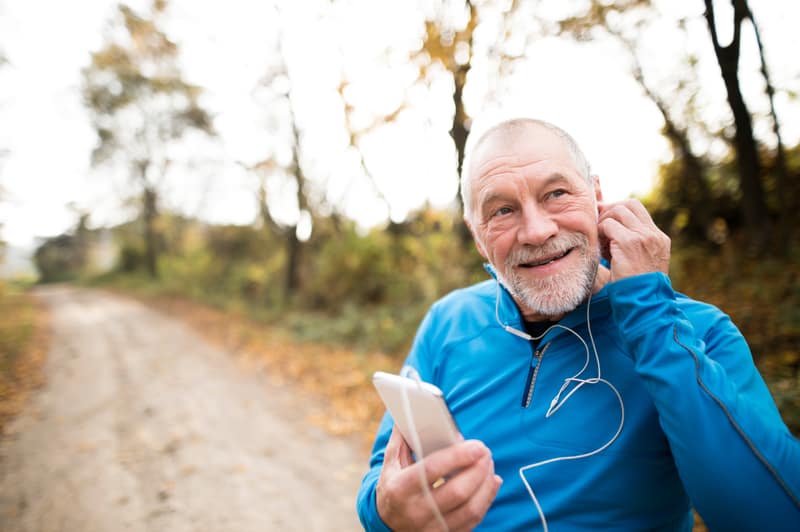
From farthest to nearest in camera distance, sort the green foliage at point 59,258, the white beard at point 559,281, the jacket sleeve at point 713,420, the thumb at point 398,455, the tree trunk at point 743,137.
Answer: the green foliage at point 59,258 → the tree trunk at point 743,137 → the white beard at point 559,281 → the thumb at point 398,455 → the jacket sleeve at point 713,420

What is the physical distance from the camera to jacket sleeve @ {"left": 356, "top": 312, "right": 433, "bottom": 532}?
1.40 meters

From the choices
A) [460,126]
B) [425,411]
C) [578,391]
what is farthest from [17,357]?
[578,391]

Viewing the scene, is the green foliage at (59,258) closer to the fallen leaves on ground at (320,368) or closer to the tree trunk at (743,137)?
the fallen leaves on ground at (320,368)

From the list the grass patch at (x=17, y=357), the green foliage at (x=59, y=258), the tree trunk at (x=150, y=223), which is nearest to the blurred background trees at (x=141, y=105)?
the tree trunk at (x=150, y=223)

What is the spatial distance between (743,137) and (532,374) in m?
4.70

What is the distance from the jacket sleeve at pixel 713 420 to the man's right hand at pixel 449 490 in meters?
0.53

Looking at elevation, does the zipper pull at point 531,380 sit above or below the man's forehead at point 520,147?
below

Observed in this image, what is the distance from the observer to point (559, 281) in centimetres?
155

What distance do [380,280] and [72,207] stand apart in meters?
27.9

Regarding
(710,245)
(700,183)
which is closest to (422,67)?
(700,183)

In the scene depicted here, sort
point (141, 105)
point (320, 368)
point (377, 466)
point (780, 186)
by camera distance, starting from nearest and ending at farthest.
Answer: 1. point (377, 466)
2. point (780, 186)
3. point (320, 368)
4. point (141, 105)

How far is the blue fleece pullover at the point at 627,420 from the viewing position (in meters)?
1.10

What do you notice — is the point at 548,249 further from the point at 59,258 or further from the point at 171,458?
the point at 59,258

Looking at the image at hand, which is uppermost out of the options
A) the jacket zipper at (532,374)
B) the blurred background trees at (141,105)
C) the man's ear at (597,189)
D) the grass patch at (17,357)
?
the blurred background trees at (141,105)
